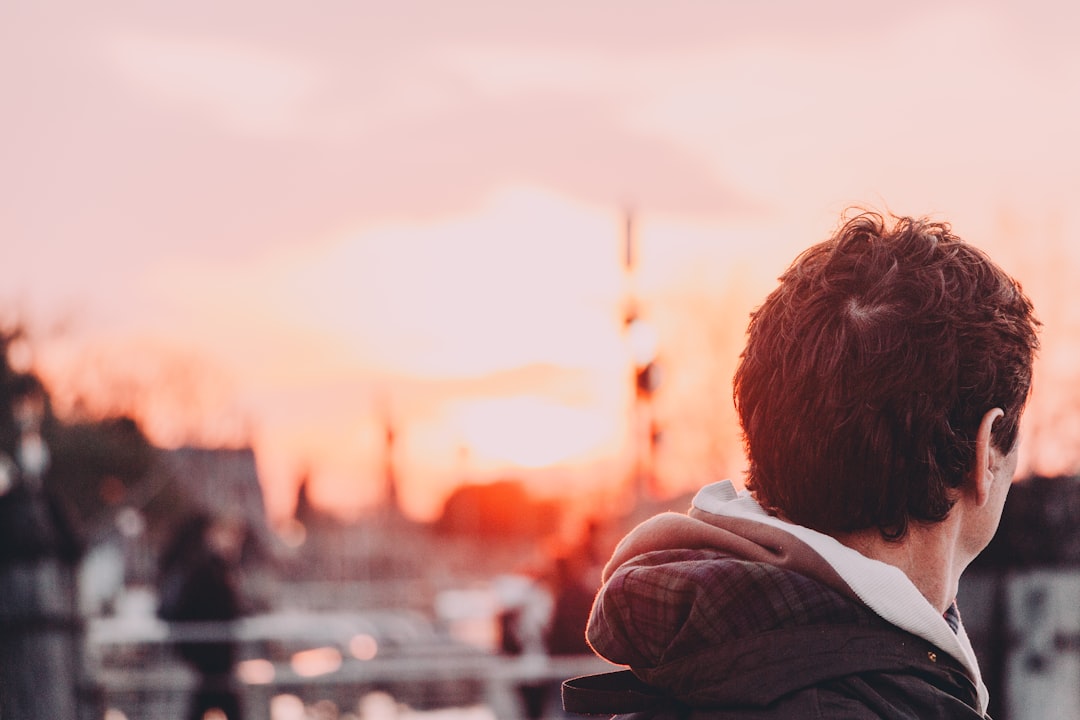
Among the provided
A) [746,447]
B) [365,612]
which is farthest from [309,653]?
[746,447]

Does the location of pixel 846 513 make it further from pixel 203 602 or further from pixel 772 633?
pixel 203 602

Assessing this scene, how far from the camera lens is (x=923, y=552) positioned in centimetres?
201

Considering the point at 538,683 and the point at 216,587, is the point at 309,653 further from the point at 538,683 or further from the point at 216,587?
the point at 538,683

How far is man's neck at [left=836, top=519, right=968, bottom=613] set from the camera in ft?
6.50

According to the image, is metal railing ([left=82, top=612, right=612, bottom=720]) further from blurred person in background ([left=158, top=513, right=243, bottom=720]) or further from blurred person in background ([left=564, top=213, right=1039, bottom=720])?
blurred person in background ([left=564, top=213, right=1039, bottom=720])

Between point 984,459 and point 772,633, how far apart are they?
40 centimetres

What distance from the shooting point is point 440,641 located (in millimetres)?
23547

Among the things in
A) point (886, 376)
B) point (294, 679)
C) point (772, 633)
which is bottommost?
point (294, 679)

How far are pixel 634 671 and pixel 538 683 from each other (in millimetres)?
8403

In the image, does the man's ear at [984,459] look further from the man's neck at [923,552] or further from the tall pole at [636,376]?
the tall pole at [636,376]

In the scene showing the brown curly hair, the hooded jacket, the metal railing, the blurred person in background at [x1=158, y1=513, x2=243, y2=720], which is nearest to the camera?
the hooded jacket

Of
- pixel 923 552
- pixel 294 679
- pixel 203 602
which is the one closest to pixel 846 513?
pixel 923 552

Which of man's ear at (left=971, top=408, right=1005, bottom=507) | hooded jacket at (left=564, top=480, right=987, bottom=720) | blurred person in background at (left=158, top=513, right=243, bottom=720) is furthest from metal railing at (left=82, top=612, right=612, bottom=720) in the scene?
man's ear at (left=971, top=408, right=1005, bottom=507)

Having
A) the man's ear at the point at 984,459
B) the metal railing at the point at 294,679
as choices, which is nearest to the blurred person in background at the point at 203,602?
the metal railing at the point at 294,679
